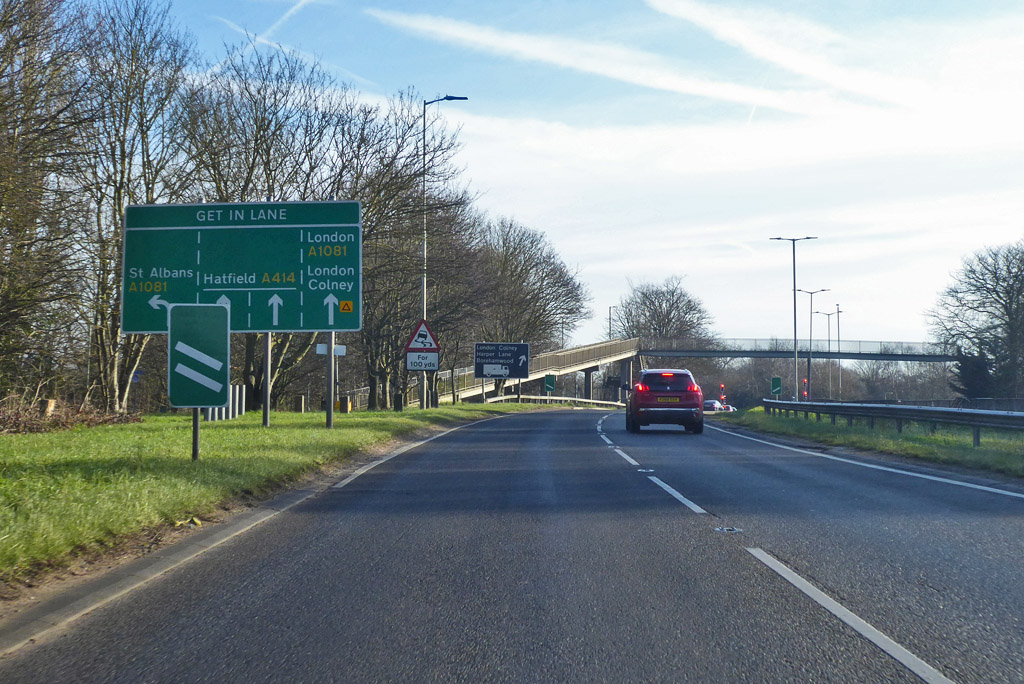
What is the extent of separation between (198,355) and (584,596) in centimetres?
727

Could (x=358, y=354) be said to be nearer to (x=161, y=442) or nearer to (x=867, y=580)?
(x=161, y=442)

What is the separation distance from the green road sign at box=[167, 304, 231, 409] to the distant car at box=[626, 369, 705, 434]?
618 inches

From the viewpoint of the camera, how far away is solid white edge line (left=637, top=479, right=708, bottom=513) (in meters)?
9.93

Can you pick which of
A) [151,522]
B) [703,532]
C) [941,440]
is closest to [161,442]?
[151,522]

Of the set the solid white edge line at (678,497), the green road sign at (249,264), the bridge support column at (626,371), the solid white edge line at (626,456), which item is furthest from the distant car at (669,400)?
the bridge support column at (626,371)

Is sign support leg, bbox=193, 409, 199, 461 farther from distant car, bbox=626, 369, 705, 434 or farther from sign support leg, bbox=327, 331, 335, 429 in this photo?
distant car, bbox=626, 369, 705, 434

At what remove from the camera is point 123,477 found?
31.7 feet

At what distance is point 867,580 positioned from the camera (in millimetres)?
6398

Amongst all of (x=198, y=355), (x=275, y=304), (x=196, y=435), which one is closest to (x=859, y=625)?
(x=198, y=355)

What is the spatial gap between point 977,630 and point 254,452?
1101cm

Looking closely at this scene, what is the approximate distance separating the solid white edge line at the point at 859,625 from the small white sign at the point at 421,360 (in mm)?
22229

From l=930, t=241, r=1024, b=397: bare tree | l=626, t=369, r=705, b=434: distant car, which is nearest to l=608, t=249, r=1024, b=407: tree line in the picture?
l=930, t=241, r=1024, b=397: bare tree

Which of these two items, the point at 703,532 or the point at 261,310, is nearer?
the point at 703,532

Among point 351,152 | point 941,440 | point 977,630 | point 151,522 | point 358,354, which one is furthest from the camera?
point 358,354
